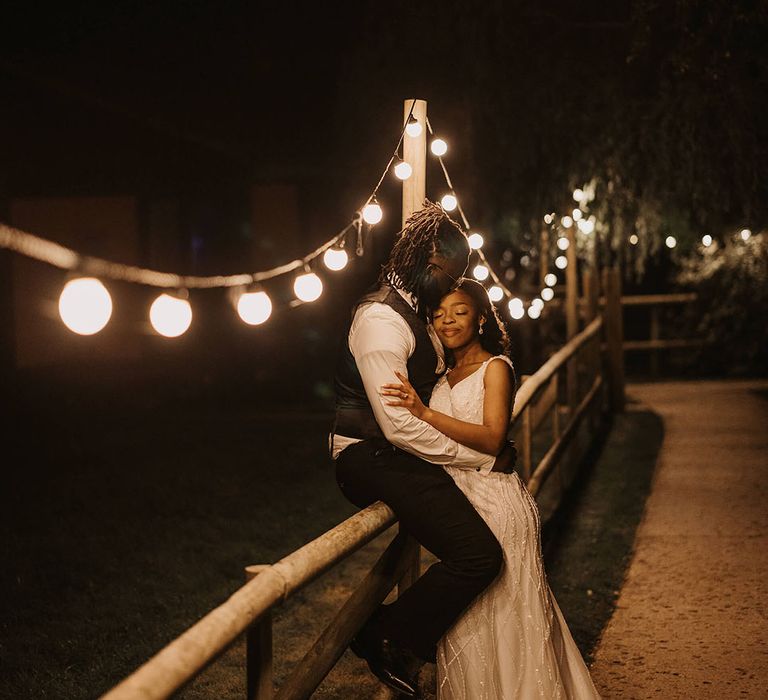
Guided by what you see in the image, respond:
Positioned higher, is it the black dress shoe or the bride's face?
the bride's face

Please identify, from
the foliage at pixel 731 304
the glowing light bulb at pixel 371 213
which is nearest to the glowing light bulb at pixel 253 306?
the glowing light bulb at pixel 371 213

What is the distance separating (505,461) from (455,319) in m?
0.57

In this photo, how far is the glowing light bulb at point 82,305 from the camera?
268cm

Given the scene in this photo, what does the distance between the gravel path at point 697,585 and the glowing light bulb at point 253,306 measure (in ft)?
7.09

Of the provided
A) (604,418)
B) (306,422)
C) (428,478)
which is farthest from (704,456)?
(428,478)

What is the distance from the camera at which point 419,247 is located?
369cm

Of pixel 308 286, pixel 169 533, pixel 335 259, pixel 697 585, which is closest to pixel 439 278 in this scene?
pixel 308 286

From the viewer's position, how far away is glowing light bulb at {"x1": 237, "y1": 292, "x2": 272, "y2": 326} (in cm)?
363

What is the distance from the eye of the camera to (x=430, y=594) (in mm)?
3320

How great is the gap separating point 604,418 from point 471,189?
327 cm

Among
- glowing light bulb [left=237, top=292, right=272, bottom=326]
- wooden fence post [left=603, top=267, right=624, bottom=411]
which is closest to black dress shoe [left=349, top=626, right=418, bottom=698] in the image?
glowing light bulb [left=237, top=292, right=272, bottom=326]

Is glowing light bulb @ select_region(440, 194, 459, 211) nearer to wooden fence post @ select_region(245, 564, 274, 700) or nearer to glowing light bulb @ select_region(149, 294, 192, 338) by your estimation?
glowing light bulb @ select_region(149, 294, 192, 338)

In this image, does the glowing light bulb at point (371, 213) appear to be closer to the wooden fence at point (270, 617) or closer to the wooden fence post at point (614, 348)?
the wooden fence at point (270, 617)

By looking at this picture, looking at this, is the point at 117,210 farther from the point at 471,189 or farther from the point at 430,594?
the point at 430,594
